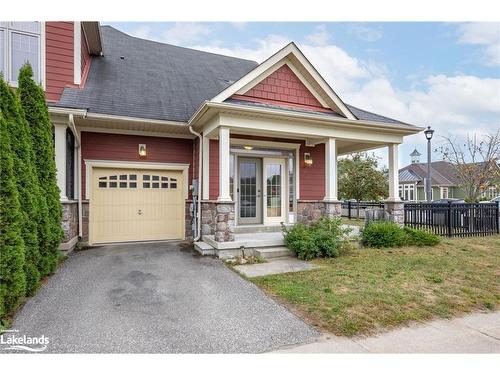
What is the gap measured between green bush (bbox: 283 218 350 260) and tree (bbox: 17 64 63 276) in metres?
4.42

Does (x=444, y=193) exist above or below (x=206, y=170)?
below

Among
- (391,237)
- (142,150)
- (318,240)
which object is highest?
(142,150)

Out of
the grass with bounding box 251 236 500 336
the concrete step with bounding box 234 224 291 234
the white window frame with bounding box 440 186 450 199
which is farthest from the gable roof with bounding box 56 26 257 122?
the white window frame with bounding box 440 186 450 199

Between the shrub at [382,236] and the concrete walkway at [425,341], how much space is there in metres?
4.12

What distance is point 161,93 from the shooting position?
820cm

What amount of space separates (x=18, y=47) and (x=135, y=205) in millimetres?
4342

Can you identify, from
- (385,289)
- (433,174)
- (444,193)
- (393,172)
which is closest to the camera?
(385,289)

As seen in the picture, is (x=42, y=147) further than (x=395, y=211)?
No

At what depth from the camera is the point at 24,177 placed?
12.7 feet

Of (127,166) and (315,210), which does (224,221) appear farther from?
(127,166)

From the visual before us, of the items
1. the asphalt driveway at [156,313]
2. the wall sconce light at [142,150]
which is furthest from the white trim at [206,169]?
the asphalt driveway at [156,313]

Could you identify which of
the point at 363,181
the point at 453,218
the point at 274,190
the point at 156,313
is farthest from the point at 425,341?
the point at 363,181

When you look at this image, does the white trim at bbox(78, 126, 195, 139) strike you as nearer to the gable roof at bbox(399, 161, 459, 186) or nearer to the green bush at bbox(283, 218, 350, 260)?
the green bush at bbox(283, 218, 350, 260)
